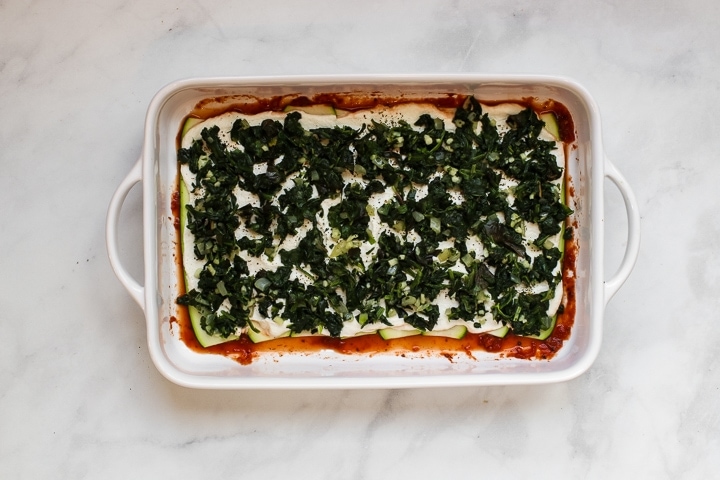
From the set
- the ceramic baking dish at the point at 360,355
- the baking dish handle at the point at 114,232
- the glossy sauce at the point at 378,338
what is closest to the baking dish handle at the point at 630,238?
the ceramic baking dish at the point at 360,355

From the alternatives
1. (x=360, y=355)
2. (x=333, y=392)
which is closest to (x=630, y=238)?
(x=360, y=355)

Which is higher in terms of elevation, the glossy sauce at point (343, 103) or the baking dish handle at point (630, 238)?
the glossy sauce at point (343, 103)

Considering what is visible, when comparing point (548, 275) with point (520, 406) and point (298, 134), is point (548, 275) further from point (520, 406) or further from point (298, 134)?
point (298, 134)

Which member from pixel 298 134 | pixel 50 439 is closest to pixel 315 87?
pixel 298 134

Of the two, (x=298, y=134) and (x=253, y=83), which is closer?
(x=253, y=83)

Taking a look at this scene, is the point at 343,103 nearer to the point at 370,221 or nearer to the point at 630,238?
the point at 370,221

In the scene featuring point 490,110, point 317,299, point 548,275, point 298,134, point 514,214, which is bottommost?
point 317,299

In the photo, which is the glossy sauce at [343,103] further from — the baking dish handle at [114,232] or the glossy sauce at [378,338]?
the baking dish handle at [114,232]
